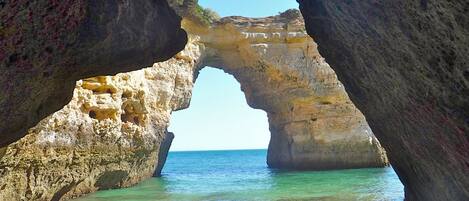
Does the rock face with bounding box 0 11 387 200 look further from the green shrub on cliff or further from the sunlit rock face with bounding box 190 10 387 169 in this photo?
the green shrub on cliff

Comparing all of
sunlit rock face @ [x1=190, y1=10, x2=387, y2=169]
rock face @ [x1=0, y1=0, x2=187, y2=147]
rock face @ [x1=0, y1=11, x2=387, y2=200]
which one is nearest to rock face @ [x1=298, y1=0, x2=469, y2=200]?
rock face @ [x1=0, y1=0, x2=187, y2=147]

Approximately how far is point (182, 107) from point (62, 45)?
16142mm

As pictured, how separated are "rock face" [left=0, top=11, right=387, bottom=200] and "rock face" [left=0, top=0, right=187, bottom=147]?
3088 millimetres

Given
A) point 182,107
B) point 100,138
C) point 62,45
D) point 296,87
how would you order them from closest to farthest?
point 62,45, point 100,138, point 182,107, point 296,87

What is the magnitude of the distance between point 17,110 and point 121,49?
1.29m

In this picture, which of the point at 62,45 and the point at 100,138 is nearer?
the point at 62,45

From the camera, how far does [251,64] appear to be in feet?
75.4

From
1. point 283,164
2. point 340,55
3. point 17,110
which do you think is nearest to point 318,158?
point 283,164

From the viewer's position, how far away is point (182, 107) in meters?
20.5

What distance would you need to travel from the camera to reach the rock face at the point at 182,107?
37.6 feet

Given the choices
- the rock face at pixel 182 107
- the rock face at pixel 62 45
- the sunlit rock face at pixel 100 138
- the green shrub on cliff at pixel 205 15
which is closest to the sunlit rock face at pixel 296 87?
the rock face at pixel 182 107

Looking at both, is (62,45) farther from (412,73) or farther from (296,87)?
(296,87)

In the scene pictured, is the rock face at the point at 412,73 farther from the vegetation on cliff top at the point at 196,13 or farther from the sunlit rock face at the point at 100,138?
the vegetation on cliff top at the point at 196,13

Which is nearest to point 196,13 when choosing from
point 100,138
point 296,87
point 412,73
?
point 296,87
